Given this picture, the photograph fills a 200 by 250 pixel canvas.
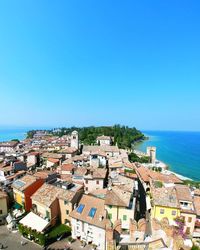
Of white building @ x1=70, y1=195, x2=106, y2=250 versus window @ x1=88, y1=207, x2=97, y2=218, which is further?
window @ x1=88, y1=207, x2=97, y2=218

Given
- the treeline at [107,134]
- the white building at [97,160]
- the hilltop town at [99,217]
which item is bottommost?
the hilltop town at [99,217]

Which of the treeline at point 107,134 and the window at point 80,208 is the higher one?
the treeline at point 107,134

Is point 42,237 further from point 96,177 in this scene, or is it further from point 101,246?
point 96,177

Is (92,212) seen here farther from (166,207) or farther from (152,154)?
(152,154)

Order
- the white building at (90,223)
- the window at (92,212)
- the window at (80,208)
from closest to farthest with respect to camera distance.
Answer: the white building at (90,223), the window at (92,212), the window at (80,208)

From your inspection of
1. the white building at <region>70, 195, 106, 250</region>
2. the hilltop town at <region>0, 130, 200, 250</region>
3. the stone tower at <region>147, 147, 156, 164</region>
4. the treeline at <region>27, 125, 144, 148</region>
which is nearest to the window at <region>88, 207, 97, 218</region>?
the white building at <region>70, 195, 106, 250</region>

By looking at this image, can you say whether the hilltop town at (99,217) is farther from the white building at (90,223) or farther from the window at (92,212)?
the window at (92,212)

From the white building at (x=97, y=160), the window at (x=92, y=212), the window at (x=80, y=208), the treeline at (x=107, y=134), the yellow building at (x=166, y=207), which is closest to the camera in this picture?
the window at (x=92, y=212)

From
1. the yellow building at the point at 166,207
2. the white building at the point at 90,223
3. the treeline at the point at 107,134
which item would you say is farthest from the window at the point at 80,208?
the treeline at the point at 107,134

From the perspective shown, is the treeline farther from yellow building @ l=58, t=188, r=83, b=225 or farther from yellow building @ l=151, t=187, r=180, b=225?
yellow building @ l=151, t=187, r=180, b=225
